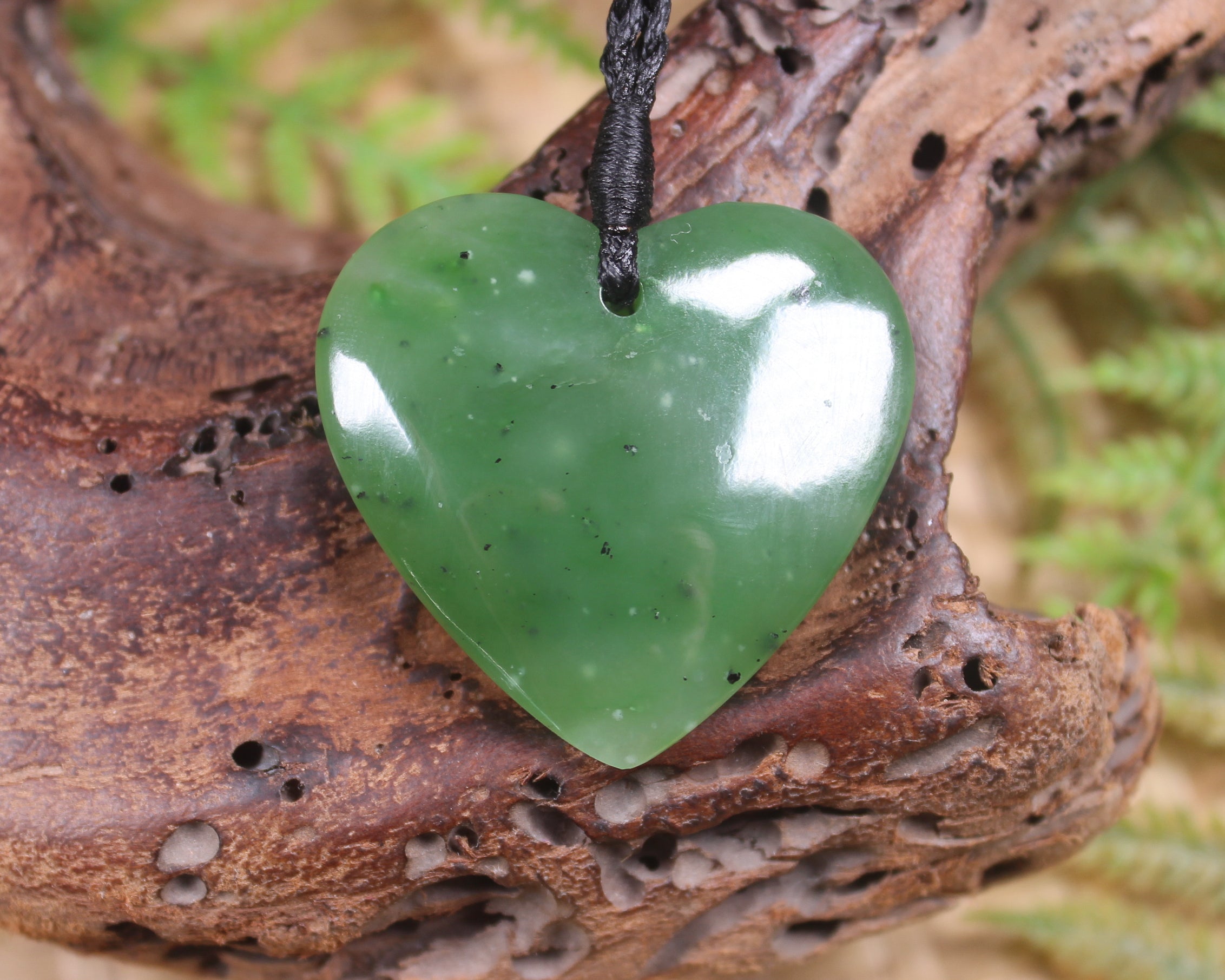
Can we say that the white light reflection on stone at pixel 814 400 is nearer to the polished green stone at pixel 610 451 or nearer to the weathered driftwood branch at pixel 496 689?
the polished green stone at pixel 610 451

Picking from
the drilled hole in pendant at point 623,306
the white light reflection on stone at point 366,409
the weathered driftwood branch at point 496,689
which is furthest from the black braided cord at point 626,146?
the white light reflection on stone at point 366,409

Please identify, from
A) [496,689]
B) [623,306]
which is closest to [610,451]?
[623,306]

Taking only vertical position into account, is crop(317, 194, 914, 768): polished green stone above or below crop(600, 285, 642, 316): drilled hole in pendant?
below

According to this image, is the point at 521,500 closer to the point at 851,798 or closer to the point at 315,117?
the point at 851,798

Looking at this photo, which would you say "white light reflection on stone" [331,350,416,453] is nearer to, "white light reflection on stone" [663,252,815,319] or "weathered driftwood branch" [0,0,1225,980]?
"weathered driftwood branch" [0,0,1225,980]

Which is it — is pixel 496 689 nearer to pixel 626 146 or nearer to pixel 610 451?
pixel 610 451

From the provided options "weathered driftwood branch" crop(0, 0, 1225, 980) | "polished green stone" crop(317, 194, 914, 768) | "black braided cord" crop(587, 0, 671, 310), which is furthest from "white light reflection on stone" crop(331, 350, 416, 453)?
"black braided cord" crop(587, 0, 671, 310)
